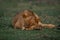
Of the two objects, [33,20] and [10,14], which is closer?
[33,20]

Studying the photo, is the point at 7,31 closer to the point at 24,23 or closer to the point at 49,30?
the point at 24,23

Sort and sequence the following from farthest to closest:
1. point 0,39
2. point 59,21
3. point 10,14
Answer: point 10,14 → point 59,21 → point 0,39

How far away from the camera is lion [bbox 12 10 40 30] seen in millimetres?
10734

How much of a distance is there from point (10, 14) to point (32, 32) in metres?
4.86

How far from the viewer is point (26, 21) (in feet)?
35.7

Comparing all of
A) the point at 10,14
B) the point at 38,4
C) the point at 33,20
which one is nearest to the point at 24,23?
the point at 33,20

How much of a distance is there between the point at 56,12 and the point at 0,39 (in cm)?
653

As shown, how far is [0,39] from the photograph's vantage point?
30.5 ft

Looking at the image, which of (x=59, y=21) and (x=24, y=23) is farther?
(x=59, y=21)

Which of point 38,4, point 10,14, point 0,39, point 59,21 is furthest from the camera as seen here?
point 38,4

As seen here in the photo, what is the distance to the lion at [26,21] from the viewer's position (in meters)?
10.7

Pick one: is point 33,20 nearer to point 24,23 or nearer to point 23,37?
point 24,23

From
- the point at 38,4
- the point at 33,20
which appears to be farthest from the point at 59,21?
the point at 38,4

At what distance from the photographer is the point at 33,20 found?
35.8ft
